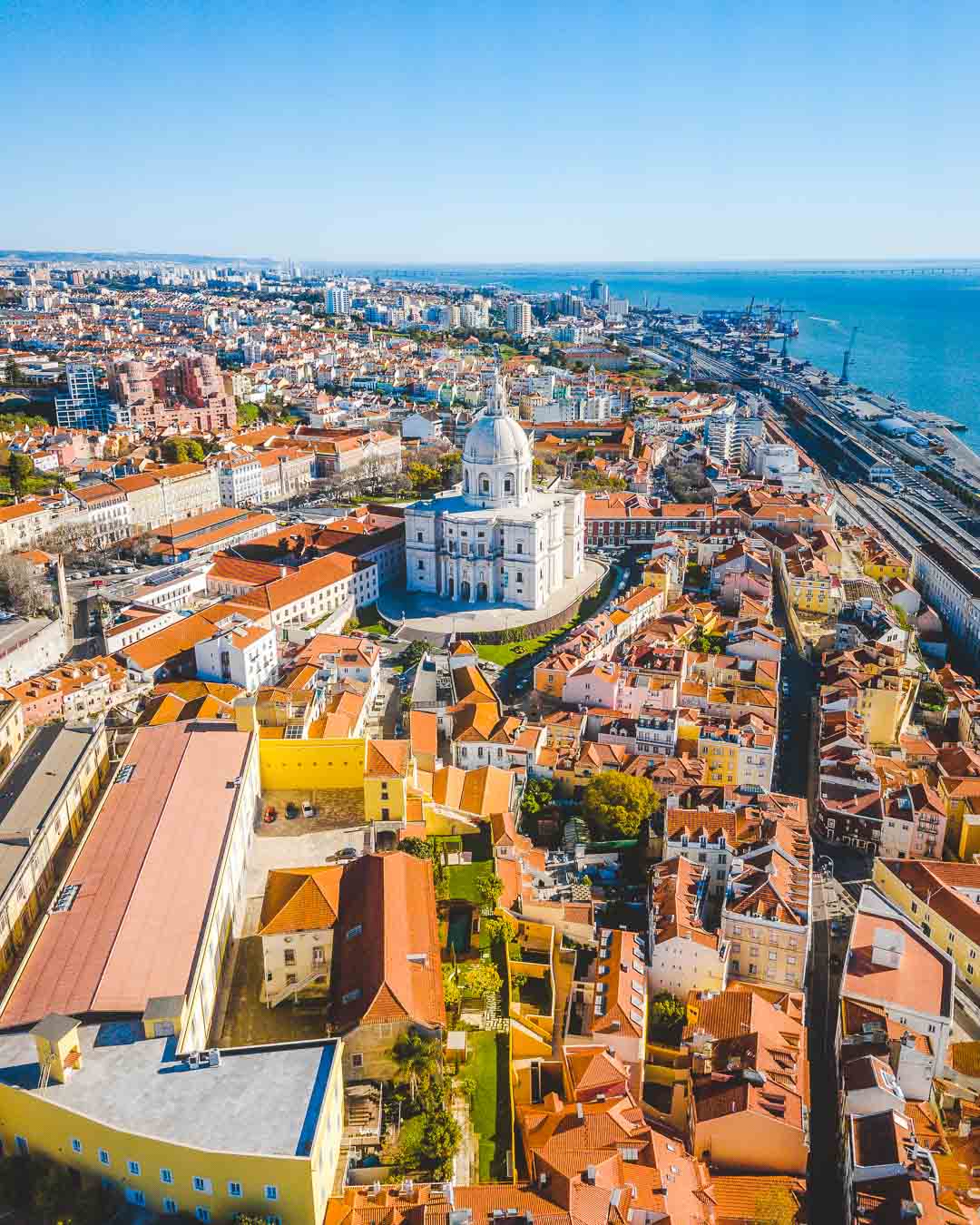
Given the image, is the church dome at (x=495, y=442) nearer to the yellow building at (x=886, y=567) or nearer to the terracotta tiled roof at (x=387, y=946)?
the yellow building at (x=886, y=567)

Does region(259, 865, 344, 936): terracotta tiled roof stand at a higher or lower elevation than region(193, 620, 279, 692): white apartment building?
higher

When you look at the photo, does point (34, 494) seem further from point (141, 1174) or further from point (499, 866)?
point (141, 1174)

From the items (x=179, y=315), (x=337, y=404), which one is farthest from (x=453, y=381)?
(x=179, y=315)

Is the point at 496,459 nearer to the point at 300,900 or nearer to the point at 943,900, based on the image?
the point at 943,900

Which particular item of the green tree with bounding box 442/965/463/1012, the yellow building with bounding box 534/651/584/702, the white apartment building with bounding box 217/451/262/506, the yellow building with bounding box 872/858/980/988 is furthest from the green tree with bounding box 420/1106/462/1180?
the white apartment building with bounding box 217/451/262/506

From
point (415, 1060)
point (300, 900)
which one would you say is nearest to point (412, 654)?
point (300, 900)

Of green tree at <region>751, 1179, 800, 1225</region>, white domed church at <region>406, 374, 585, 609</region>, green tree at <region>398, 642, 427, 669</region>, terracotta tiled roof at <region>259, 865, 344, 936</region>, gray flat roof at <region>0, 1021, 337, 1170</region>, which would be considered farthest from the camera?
white domed church at <region>406, 374, 585, 609</region>

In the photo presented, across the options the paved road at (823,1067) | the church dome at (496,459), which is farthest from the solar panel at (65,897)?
the church dome at (496,459)

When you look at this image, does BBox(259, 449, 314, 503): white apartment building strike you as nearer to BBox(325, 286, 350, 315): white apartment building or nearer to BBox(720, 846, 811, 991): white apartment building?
BBox(720, 846, 811, 991): white apartment building
